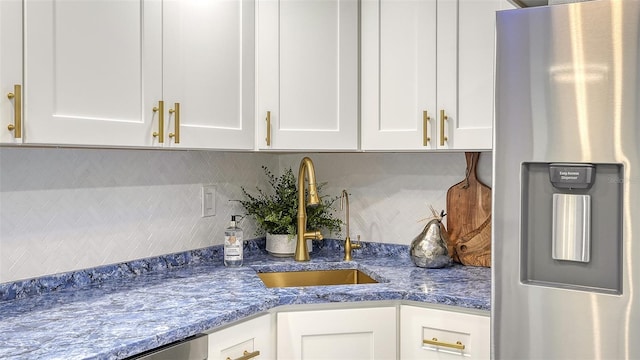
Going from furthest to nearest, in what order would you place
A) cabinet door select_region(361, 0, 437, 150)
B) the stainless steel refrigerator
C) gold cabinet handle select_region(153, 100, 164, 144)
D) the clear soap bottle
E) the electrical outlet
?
the electrical outlet → the clear soap bottle → cabinet door select_region(361, 0, 437, 150) → gold cabinet handle select_region(153, 100, 164, 144) → the stainless steel refrigerator

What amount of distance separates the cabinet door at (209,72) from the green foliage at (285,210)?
461 millimetres

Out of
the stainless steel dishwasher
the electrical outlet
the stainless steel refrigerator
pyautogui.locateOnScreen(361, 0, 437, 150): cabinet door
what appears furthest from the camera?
the electrical outlet

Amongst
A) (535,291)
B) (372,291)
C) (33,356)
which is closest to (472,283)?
(372,291)

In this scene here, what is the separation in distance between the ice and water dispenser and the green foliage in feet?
4.06

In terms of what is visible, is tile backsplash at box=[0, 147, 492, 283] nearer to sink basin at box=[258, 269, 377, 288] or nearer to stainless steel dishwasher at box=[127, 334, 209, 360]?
sink basin at box=[258, 269, 377, 288]

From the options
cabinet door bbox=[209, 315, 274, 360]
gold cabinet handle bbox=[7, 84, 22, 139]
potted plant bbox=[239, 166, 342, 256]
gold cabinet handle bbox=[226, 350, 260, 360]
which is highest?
gold cabinet handle bbox=[7, 84, 22, 139]

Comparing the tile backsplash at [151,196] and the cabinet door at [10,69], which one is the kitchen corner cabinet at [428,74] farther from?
the cabinet door at [10,69]

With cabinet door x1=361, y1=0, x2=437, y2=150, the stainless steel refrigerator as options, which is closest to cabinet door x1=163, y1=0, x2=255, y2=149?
cabinet door x1=361, y1=0, x2=437, y2=150

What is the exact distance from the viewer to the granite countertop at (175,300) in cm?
149

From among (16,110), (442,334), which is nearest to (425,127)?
(442,334)

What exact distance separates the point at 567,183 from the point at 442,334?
738mm

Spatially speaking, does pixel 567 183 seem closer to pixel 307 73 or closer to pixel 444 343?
pixel 444 343

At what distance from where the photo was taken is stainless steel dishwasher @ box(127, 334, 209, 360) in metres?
1.55

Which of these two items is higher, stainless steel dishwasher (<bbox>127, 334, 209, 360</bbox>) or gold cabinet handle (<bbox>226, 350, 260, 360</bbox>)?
stainless steel dishwasher (<bbox>127, 334, 209, 360</bbox>)
